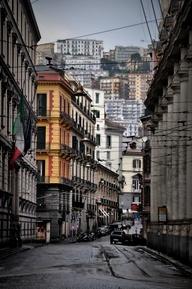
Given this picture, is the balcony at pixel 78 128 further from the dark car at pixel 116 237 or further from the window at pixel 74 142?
the dark car at pixel 116 237

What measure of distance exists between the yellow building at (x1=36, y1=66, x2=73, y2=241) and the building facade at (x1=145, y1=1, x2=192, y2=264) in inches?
1408

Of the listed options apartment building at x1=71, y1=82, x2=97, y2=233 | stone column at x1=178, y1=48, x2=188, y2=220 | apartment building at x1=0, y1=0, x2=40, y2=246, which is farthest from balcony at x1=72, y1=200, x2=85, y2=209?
stone column at x1=178, y1=48, x2=188, y2=220

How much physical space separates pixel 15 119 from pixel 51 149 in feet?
160

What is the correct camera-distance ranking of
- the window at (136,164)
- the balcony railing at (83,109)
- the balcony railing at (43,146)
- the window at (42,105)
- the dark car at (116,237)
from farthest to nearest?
the window at (136,164)
the balcony railing at (83,109)
the window at (42,105)
the balcony railing at (43,146)
the dark car at (116,237)

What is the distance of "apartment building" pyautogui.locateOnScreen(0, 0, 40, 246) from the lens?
1960 inches

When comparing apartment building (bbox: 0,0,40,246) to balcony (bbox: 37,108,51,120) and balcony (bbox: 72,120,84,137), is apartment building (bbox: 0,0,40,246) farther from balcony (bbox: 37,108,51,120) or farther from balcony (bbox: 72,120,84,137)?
balcony (bbox: 72,120,84,137)

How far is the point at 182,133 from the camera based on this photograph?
4384cm

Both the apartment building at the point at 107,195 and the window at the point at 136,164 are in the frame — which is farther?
the window at the point at 136,164

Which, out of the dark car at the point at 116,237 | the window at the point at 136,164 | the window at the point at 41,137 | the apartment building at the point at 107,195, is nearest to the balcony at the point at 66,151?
the window at the point at 41,137

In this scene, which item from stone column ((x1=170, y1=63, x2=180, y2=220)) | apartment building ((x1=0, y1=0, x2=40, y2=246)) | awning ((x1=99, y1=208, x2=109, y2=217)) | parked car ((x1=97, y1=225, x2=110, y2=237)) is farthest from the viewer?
awning ((x1=99, y1=208, x2=109, y2=217))

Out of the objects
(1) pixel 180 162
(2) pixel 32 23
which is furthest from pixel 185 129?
(2) pixel 32 23

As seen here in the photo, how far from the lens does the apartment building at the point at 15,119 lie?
4978 cm

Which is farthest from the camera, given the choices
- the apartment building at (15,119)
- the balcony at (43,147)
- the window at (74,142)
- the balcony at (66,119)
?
the window at (74,142)

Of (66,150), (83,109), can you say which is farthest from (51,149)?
(83,109)
